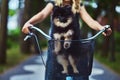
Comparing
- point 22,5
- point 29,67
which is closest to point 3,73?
point 29,67

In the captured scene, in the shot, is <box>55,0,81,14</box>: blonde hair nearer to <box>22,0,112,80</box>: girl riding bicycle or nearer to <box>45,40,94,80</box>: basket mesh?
<box>22,0,112,80</box>: girl riding bicycle

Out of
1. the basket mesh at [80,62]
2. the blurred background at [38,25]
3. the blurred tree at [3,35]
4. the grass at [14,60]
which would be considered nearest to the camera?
the basket mesh at [80,62]

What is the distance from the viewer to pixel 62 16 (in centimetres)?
372

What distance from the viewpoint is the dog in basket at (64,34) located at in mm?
3637

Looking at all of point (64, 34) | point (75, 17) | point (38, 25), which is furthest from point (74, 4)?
point (38, 25)

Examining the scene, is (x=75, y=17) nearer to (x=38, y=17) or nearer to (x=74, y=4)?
(x=74, y=4)

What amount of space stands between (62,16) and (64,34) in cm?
16

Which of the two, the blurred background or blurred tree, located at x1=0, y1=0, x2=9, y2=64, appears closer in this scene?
the blurred background

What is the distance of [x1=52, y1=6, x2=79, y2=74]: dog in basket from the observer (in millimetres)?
3637

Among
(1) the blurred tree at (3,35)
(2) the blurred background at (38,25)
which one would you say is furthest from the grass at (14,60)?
(1) the blurred tree at (3,35)

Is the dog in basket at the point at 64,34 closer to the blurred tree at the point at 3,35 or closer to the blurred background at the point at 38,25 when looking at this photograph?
the blurred background at the point at 38,25

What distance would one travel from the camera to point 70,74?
368 cm

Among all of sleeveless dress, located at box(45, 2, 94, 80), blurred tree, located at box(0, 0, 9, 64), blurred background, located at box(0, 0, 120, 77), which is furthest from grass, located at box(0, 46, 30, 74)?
sleeveless dress, located at box(45, 2, 94, 80)

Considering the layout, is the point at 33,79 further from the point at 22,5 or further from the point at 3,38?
the point at 3,38
